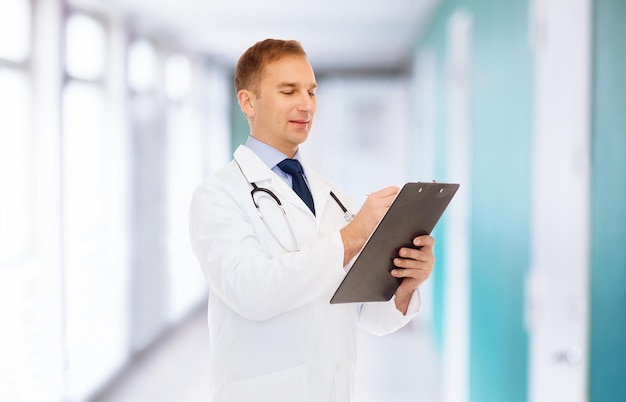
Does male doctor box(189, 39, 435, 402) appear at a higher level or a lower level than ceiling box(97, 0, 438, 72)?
lower

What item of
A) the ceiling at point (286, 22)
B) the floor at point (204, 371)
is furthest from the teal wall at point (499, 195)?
the ceiling at point (286, 22)

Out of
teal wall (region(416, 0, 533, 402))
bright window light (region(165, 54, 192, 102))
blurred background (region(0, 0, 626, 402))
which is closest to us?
blurred background (region(0, 0, 626, 402))

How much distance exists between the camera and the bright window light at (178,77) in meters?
6.44

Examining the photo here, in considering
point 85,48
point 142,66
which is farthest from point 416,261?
point 142,66

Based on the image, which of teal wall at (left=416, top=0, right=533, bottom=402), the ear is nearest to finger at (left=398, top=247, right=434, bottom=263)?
the ear

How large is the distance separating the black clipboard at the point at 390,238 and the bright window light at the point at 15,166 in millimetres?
2147

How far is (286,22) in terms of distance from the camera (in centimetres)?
596

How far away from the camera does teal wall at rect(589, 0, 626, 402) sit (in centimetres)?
166

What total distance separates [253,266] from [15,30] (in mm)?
2626

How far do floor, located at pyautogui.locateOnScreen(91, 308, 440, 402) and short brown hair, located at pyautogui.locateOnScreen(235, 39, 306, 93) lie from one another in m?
3.28

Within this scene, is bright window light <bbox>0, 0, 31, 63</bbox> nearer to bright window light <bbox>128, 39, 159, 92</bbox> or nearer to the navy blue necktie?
bright window light <bbox>128, 39, 159, 92</bbox>

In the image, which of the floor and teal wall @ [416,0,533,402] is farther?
the floor

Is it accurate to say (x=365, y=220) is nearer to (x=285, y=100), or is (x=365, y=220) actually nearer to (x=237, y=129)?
(x=285, y=100)

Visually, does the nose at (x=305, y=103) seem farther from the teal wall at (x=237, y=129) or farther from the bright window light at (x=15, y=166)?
the teal wall at (x=237, y=129)
